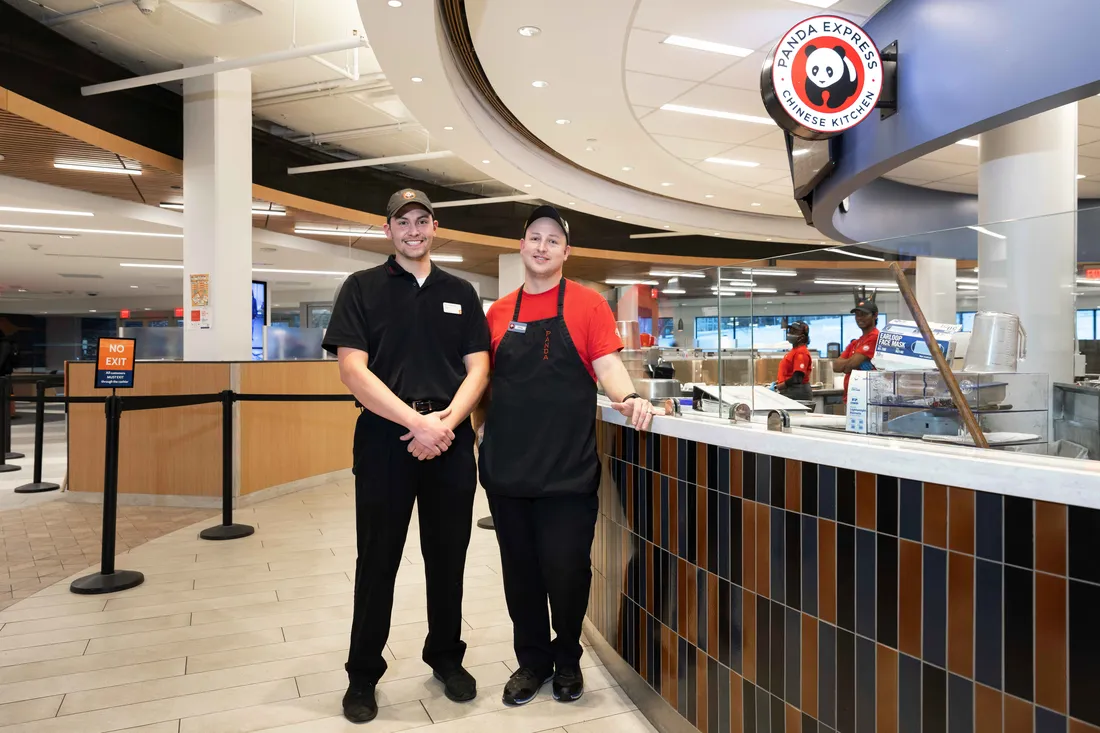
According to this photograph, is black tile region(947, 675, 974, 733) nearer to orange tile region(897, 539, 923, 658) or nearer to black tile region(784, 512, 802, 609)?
orange tile region(897, 539, 923, 658)

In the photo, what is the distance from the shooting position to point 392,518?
2.42 metres

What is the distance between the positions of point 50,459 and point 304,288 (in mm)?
10931

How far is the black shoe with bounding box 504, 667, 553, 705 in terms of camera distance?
2.46 meters

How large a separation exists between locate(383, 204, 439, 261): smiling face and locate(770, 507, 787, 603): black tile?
1.40m

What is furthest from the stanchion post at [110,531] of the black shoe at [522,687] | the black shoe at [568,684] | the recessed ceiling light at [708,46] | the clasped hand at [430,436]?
the recessed ceiling light at [708,46]

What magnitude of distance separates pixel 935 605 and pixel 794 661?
44 cm

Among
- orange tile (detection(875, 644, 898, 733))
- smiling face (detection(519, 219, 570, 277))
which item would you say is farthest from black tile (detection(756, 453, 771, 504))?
smiling face (detection(519, 219, 570, 277))

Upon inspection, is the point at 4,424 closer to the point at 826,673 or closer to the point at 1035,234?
the point at 826,673

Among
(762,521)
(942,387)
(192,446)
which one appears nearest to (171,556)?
(192,446)

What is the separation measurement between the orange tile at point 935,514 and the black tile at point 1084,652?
0.73 ft

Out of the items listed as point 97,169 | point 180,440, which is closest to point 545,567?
point 180,440

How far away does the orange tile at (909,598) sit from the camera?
4.73 feet

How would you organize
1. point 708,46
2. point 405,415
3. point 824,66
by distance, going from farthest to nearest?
point 708,46 < point 824,66 < point 405,415

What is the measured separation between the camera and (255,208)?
9.03 m
